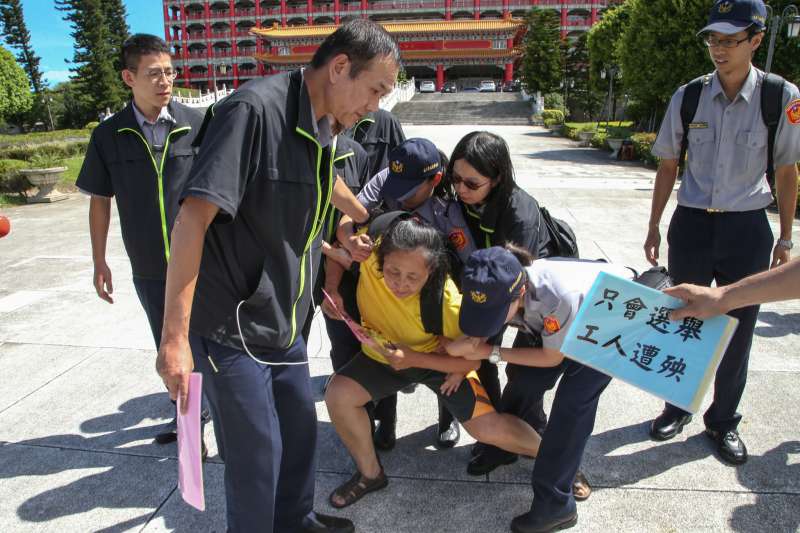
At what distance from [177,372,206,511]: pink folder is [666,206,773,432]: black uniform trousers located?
2218 millimetres

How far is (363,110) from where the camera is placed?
5.25ft

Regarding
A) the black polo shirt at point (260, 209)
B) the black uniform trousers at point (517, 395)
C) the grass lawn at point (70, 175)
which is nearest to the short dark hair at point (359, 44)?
the black polo shirt at point (260, 209)

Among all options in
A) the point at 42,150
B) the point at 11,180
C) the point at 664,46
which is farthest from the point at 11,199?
the point at 664,46

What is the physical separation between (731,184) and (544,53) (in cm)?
3180

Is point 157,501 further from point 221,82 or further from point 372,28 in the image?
point 221,82

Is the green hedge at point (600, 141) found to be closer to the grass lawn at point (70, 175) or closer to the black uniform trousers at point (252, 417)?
the grass lawn at point (70, 175)

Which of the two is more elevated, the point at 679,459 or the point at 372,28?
the point at 372,28

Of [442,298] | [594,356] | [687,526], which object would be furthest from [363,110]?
[687,526]

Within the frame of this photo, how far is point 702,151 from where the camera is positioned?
8.49 ft

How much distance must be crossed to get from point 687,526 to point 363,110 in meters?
1.91

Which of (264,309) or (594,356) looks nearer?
(264,309)

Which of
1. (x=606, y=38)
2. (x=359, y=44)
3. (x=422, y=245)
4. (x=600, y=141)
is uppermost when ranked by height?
(x=606, y=38)

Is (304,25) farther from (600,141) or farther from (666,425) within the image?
(666,425)

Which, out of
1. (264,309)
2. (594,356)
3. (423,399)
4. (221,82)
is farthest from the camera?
(221,82)
